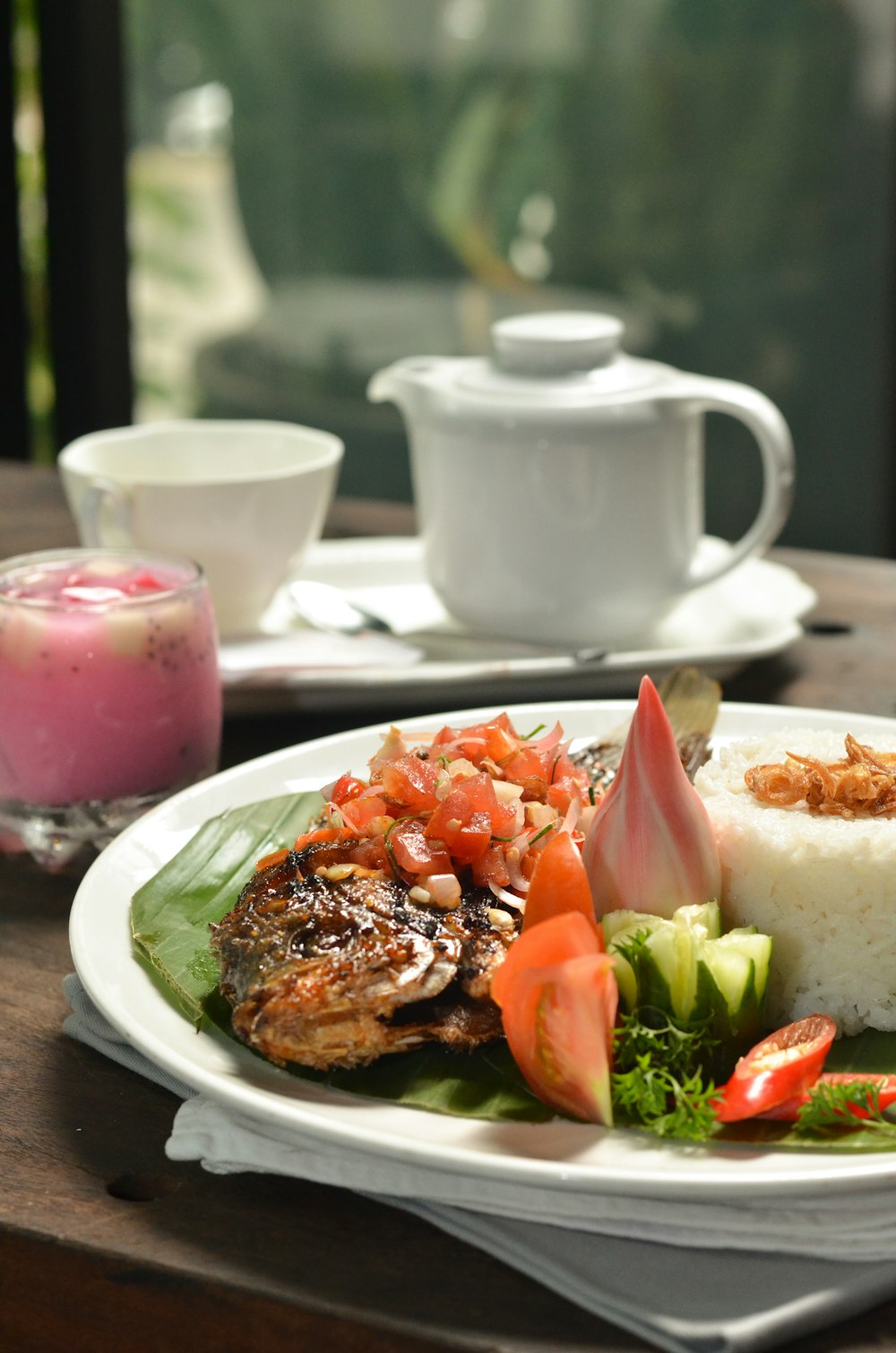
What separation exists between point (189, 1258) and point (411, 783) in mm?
442

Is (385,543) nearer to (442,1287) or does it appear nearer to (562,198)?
(442,1287)

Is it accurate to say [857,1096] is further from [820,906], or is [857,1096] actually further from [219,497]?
[219,497]

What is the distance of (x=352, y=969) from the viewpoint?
1015 millimetres

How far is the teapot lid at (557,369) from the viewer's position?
1.89 meters

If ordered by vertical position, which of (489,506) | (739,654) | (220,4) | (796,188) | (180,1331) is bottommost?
(180,1331)

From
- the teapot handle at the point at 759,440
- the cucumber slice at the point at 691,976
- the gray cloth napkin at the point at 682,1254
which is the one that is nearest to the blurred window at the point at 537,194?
the teapot handle at the point at 759,440

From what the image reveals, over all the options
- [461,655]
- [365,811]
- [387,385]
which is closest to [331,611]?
[461,655]

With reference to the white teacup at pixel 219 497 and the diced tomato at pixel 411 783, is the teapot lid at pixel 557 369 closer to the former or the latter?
the white teacup at pixel 219 497

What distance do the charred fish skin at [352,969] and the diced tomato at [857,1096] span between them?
20cm

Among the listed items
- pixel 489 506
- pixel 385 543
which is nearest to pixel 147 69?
pixel 385 543

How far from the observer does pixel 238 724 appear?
181 centimetres

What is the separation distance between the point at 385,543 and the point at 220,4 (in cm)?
285

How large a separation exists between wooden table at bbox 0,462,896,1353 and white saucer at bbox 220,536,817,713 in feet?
2.11

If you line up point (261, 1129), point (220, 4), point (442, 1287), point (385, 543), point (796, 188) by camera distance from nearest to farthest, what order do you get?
point (442, 1287), point (261, 1129), point (385, 543), point (796, 188), point (220, 4)
